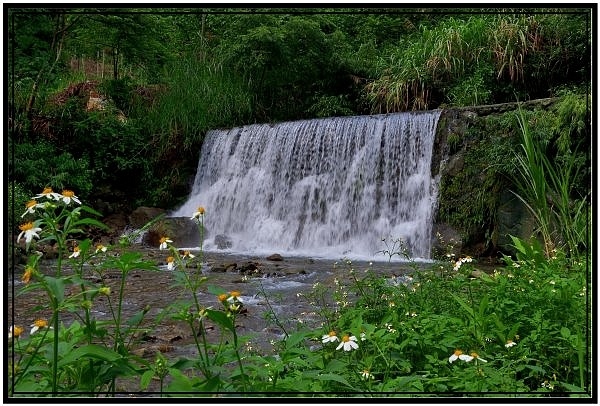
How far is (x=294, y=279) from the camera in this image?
17.4ft

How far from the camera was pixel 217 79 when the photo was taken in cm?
1110

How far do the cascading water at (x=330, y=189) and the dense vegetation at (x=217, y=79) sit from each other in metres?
1.83

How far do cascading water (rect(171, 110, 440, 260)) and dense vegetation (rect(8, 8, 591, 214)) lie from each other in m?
1.83

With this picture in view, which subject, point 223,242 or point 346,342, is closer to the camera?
point 346,342

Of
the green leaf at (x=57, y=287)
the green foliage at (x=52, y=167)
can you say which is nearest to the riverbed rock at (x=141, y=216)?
the green foliage at (x=52, y=167)

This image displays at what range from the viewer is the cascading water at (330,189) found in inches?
294

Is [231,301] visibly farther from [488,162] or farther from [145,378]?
[488,162]

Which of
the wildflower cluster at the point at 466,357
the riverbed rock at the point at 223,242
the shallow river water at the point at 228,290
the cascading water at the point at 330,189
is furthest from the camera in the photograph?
the riverbed rock at the point at 223,242

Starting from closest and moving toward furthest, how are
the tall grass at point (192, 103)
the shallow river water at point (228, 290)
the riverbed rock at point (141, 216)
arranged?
the shallow river water at point (228, 290)
the riverbed rock at point (141, 216)
the tall grass at point (192, 103)

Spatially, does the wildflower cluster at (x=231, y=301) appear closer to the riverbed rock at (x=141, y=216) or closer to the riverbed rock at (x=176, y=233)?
the riverbed rock at (x=176, y=233)

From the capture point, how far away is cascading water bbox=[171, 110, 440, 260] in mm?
7461

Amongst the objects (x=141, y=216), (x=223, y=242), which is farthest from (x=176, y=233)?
(x=141, y=216)

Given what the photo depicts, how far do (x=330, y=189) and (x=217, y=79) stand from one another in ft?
13.6

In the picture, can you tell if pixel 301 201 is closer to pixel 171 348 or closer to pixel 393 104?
pixel 393 104
